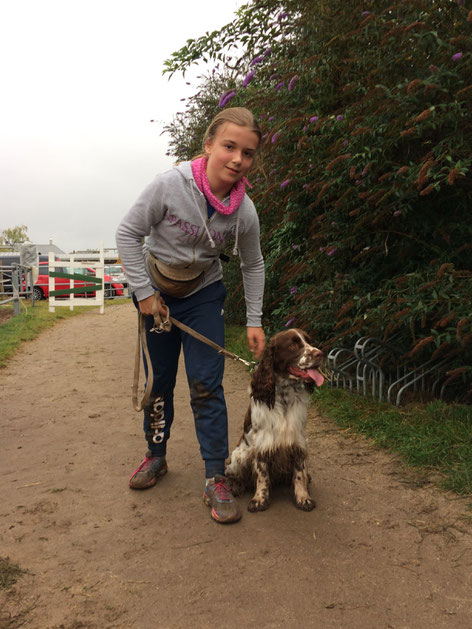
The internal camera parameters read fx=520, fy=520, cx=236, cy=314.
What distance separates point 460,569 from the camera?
8.09 ft

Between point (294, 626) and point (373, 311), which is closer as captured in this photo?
point (294, 626)

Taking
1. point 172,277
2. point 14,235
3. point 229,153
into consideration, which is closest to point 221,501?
point 172,277

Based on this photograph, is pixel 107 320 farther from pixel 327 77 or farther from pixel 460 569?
pixel 460 569

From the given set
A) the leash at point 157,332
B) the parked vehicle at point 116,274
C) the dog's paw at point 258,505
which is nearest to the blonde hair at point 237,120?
the leash at point 157,332

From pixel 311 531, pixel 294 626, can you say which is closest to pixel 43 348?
pixel 311 531

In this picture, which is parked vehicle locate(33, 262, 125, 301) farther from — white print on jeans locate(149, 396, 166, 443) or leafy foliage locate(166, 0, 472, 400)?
white print on jeans locate(149, 396, 166, 443)

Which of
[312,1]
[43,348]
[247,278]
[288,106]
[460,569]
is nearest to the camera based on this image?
[460,569]

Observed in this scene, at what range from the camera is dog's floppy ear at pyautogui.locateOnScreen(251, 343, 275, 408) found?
3.09m

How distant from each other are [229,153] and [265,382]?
1.34 metres

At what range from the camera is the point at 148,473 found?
11.5ft

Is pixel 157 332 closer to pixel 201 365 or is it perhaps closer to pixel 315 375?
pixel 201 365

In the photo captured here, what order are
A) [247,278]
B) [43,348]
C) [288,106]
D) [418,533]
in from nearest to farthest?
[418,533], [247,278], [288,106], [43,348]

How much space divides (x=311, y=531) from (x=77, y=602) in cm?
126

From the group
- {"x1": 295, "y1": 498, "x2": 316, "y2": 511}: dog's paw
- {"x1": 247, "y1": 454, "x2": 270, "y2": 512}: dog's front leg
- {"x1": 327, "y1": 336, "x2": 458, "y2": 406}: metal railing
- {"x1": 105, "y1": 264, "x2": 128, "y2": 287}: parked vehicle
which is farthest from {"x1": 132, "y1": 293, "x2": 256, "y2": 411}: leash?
{"x1": 105, "y1": 264, "x2": 128, "y2": 287}: parked vehicle
